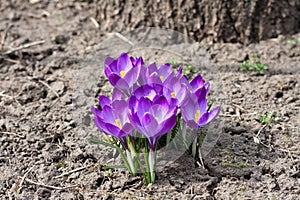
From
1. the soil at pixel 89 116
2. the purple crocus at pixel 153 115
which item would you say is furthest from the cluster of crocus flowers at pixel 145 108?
the soil at pixel 89 116

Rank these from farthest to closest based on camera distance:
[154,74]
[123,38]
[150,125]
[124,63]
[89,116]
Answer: [123,38] → [89,116] → [124,63] → [154,74] → [150,125]

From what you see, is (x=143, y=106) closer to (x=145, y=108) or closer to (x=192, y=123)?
(x=145, y=108)

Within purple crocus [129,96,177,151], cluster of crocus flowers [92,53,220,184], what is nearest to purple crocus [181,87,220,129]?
cluster of crocus flowers [92,53,220,184]

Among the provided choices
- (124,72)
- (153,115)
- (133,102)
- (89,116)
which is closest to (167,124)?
(153,115)

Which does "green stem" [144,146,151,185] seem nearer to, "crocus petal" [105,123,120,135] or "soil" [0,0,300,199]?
"soil" [0,0,300,199]

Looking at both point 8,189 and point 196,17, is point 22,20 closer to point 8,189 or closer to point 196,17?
point 196,17

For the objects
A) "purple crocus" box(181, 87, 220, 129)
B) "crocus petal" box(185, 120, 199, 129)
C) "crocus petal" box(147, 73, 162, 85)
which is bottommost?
"crocus petal" box(185, 120, 199, 129)

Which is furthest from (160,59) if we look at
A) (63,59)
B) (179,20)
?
(63,59)
